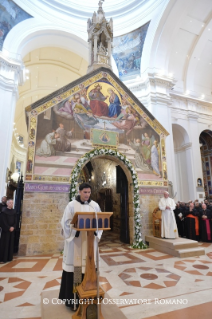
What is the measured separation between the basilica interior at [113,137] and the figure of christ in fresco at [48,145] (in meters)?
0.05

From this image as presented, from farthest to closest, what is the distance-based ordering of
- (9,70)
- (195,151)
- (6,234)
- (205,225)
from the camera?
(195,151) → (9,70) → (205,225) → (6,234)

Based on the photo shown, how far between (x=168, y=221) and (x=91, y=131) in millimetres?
4360

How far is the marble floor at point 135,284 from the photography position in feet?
10.2

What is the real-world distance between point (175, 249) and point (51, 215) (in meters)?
4.11

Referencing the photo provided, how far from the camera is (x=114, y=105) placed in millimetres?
8523

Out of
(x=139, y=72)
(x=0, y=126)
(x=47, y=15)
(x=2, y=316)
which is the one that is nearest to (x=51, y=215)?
(x=2, y=316)

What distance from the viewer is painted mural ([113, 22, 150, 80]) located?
15801mm

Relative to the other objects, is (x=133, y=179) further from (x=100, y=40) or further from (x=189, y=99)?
(x=189, y=99)

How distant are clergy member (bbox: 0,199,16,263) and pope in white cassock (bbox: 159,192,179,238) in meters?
4.95

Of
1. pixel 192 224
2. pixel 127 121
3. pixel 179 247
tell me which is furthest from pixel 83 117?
pixel 192 224

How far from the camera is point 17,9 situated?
43.8 ft

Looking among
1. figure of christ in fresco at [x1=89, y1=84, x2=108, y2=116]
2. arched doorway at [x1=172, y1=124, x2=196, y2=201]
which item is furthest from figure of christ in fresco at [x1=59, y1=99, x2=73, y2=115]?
arched doorway at [x1=172, y1=124, x2=196, y2=201]

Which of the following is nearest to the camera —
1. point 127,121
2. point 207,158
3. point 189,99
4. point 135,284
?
point 135,284

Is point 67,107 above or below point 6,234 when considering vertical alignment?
above
